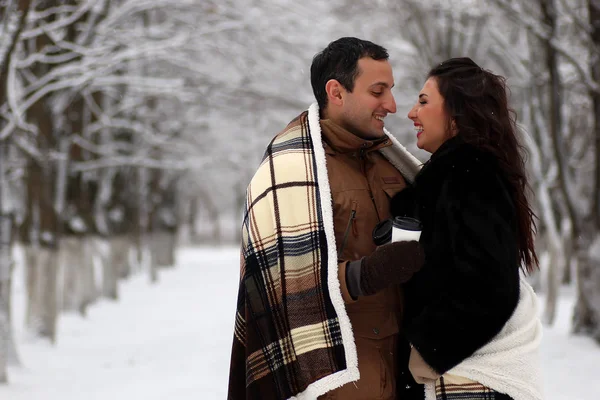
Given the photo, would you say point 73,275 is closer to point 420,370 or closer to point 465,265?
point 420,370


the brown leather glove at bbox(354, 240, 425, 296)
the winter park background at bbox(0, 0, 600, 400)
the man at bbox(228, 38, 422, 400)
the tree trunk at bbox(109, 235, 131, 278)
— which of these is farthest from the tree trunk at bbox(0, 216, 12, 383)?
the tree trunk at bbox(109, 235, 131, 278)

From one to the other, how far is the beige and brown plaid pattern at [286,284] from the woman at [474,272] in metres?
0.36

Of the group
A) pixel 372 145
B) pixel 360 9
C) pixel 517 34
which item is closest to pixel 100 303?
pixel 360 9

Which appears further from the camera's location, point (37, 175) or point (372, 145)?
point (37, 175)

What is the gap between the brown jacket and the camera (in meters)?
2.82

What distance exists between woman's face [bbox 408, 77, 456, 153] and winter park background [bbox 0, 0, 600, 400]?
195 inches

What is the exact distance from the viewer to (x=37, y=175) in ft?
43.3

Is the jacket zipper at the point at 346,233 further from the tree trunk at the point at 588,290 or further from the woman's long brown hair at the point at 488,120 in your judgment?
the tree trunk at the point at 588,290

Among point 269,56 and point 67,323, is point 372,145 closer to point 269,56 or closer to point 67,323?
point 67,323

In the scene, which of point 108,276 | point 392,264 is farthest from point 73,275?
point 392,264

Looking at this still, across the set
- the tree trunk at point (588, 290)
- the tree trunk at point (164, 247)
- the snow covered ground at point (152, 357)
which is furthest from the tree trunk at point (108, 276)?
the tree trunk at point (588, 290)

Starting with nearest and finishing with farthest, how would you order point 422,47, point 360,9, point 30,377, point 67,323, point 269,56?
point 30,377 < point 422,47 < point 67,323 < point 360,9 < point 269,56

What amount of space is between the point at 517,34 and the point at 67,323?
1063 cm

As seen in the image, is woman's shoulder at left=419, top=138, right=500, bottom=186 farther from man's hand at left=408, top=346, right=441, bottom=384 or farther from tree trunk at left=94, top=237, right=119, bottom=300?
tree trunk at left=94, top=237, right=119, bottom=300
